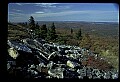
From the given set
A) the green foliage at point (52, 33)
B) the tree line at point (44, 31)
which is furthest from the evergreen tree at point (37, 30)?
the green foliage at point (52, 33)

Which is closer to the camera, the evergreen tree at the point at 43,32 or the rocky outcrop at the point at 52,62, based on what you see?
the rocky outcrop at the point at 52,62

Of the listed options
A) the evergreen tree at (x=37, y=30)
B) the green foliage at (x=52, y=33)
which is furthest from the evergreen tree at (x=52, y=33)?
the evergreen tree at (x=37, y=30)

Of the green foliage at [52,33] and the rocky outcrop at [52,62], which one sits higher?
the green foliage at [52,33]

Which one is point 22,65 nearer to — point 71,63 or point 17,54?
point 17,54

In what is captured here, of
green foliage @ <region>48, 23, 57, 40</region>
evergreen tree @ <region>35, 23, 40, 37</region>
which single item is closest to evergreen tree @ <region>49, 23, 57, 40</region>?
green foliage @ <region>48, 23, 57, 40</region>

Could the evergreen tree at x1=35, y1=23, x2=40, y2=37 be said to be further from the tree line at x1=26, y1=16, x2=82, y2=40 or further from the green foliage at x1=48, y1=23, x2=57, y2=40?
the green foliage at x1=48, y1=23, x2=57, y2=40

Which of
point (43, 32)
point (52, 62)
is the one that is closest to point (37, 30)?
point (43, 32)

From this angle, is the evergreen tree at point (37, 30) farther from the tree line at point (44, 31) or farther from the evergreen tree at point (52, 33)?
the evergreen tree at point (52, 33)

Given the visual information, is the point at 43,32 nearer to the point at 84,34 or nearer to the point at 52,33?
the point at 52,33

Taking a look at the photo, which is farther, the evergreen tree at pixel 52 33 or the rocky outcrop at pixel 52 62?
the evergreen tree at pixel 52 33

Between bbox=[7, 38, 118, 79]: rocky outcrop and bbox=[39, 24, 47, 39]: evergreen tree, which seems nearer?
bbox=[7, 38, 118, 79]: rocky outcrop

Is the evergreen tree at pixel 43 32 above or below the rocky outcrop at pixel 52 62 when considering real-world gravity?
above
